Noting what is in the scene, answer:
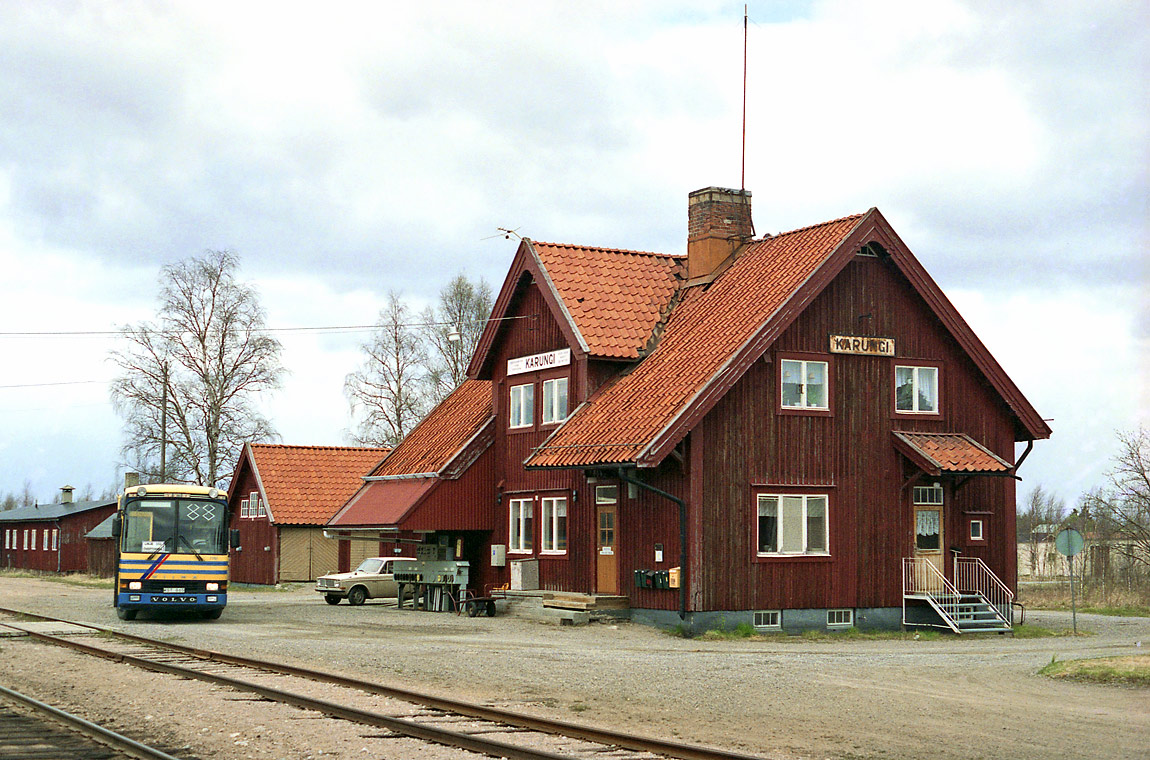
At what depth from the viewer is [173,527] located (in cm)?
2817

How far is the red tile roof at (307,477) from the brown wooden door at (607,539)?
70.5ft

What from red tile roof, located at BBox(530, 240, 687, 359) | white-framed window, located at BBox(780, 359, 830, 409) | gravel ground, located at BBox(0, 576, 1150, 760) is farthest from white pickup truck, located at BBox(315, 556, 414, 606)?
white-framed window, located at BBox(780, 359, 830, 409)

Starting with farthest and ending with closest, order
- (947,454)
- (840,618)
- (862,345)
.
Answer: (862,345), (947,454), (840,618)

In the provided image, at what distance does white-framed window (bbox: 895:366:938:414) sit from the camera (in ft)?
96.0

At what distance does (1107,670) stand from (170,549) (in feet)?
60.7

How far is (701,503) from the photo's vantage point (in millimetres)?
26312

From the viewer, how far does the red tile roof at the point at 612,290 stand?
3059 centimetres

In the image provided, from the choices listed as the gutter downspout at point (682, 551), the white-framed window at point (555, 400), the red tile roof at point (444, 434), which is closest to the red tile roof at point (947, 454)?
the gutter downspout at point (682, 551)

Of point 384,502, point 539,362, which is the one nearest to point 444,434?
point 384,502

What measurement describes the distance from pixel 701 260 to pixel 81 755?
23203 mm

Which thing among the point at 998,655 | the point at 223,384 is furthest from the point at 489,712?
the point at 223,384

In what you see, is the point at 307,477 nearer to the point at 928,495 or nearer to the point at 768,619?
the point at 768,619

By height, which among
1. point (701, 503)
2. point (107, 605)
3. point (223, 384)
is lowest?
point (107, 605)

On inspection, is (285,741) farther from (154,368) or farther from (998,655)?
(154,368)
